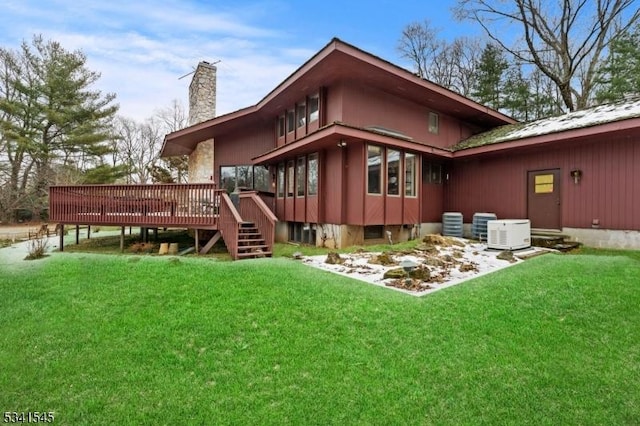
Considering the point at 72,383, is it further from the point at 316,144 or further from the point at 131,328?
the point at 316,144

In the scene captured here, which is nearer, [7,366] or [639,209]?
[7,366]

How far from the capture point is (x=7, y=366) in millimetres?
3143

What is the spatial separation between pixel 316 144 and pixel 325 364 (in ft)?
23.5

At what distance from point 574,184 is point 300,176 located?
8.14m

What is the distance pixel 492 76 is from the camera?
22.1 metres

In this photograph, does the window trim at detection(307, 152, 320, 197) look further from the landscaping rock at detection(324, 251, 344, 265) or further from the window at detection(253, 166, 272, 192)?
the landscaping rock at detection(324, 251, 344, 265)

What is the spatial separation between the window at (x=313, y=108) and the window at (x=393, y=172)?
2.72 meters

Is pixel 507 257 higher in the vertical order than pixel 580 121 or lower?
lower

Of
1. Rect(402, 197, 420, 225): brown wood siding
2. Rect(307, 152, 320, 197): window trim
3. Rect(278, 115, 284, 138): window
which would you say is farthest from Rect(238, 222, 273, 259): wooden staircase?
Rect(278, 115, 284, 138): window

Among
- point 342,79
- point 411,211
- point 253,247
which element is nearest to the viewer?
point 253,247

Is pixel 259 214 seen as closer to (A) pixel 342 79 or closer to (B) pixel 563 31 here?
(A) pixel 342 79

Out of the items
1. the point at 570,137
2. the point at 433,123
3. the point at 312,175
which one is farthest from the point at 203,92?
the point at 570,137

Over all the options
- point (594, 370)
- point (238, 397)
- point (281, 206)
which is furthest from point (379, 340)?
point (281, 206)

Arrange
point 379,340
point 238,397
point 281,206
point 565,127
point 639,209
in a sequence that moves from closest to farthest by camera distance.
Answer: point 238,397, point 379,340, point 639,209, point 565,127, point 281,206
